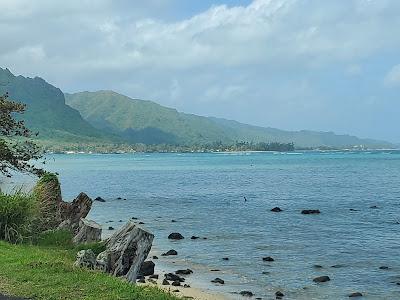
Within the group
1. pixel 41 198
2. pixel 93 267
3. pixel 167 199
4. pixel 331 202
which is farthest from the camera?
pixel 167 199

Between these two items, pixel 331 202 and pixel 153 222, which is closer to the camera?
pixel 153 222

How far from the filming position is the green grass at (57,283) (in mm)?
12156

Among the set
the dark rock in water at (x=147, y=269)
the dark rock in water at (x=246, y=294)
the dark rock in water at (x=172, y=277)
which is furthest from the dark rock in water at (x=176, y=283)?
the dark rock in water at (x=246, y=294)

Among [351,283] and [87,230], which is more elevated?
[87,230]

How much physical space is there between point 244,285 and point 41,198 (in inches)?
406

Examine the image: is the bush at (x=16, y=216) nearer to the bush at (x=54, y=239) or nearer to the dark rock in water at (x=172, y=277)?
the bush at (x=54, y=239)

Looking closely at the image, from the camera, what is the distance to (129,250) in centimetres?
1692

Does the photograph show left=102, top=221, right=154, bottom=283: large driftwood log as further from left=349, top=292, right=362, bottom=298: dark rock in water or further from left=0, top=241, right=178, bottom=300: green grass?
left=349, top=292, right=362, bottom=298: dark rock in water

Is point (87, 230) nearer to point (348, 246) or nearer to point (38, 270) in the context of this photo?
point (38, 270)

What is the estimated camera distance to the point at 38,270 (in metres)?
14.1

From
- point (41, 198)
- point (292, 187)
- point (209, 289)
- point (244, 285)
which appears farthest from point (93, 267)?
point (292, 187)

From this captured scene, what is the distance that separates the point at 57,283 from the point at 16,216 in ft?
27.4

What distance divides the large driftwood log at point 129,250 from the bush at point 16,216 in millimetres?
4900

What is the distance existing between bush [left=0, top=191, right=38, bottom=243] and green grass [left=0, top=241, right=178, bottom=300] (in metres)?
4.44
